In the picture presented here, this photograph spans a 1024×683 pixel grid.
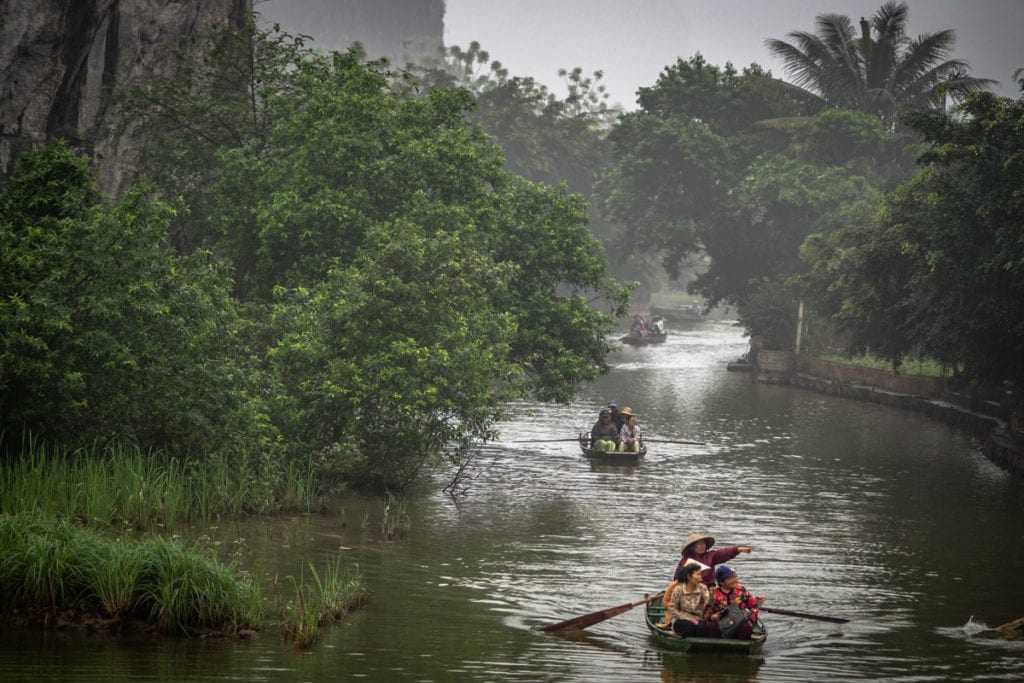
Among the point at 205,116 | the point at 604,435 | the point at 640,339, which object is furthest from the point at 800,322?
the point at 205,116

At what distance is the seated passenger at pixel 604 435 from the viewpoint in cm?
3234

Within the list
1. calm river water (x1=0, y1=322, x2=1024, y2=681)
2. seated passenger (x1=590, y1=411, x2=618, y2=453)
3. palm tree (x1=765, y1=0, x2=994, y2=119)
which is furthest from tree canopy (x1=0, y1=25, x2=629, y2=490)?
palm tree (x1=765, y1=0, x2=994, y2=119)

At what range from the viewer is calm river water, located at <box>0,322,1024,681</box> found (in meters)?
13.3

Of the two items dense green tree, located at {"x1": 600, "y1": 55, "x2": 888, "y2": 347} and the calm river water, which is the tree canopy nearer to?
the calm river water

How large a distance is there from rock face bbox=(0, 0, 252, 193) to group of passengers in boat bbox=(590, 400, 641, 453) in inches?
639

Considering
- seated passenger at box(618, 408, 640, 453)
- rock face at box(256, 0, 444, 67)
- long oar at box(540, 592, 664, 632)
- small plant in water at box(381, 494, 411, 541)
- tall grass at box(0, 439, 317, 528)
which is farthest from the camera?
rock face at box(256, 0, 444, 67)

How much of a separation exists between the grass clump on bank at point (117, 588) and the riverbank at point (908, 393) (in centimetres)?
2323

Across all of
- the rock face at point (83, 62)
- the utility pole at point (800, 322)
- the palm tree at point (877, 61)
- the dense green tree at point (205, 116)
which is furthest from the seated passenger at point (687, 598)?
the palm tree at point (877, 61)

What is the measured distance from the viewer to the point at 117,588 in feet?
44.7

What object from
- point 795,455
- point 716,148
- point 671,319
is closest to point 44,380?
point 795,455

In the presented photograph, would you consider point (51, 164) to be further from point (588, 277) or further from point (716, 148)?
point (716, 148)

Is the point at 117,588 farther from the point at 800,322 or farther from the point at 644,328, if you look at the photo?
the point at 644,328

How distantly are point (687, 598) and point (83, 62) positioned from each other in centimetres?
2771

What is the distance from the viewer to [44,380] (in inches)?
746
